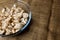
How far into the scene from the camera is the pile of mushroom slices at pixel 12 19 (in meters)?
0.72

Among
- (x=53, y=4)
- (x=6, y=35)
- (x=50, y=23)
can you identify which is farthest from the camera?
(x=53, y=4)

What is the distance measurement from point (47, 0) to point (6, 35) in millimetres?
398

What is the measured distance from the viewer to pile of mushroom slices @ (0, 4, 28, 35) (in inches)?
28.4

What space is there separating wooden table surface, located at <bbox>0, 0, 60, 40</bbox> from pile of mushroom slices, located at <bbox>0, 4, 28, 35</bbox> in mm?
42

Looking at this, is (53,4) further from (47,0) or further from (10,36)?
(10,36)

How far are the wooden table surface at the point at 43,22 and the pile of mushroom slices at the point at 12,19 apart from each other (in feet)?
0.14

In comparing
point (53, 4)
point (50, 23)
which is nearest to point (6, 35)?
point (50, 23)

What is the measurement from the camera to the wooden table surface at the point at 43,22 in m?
0.74

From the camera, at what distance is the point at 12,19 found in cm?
77

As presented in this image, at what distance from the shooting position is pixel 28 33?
75 centimetres

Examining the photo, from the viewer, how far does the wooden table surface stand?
737 mm

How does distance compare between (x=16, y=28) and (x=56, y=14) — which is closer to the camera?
(x=16, y=28)

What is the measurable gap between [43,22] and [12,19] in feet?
0.58

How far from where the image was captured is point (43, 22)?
80 centimetres
